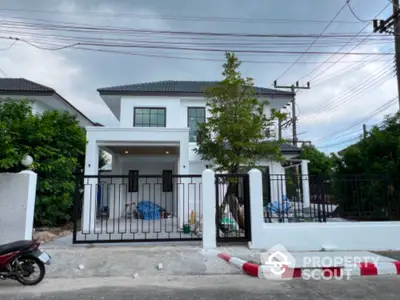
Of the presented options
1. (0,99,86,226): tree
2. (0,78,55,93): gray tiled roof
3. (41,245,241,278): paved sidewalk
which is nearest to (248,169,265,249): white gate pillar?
(41,245,241,278): paved sidewalk

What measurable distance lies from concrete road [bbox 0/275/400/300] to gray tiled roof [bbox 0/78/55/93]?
12296 mm

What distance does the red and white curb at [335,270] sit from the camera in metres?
5.57

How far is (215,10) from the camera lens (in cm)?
1147

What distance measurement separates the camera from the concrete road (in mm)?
4461

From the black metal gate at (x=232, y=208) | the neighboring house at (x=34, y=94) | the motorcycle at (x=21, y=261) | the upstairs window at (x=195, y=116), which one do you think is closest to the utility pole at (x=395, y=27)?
the black metal gate at (x=232, y=208)

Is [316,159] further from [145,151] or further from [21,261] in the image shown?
[21,261]

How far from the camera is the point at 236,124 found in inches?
373

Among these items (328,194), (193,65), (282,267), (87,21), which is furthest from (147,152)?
(282,267)

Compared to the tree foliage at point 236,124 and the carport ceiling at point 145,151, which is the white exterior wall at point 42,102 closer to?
the carport ceiling at point 145,151

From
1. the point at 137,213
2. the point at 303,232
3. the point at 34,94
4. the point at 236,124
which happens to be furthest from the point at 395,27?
the point at 34,94

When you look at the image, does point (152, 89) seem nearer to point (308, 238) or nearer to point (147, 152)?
point (147, 152)

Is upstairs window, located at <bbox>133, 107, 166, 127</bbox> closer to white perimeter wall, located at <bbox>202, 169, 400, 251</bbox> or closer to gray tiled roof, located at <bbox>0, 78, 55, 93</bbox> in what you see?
gray tiled roof, located at <bbox>0, 78, 55, 93</bbox>

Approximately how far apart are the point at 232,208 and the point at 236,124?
2.81m

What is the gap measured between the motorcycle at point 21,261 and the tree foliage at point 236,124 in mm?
6388
